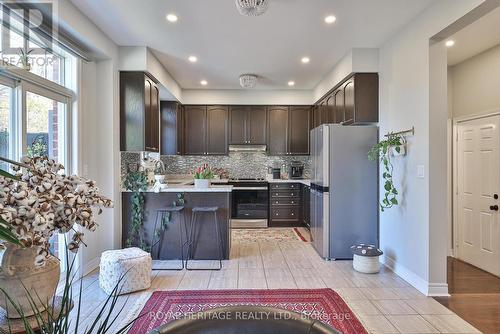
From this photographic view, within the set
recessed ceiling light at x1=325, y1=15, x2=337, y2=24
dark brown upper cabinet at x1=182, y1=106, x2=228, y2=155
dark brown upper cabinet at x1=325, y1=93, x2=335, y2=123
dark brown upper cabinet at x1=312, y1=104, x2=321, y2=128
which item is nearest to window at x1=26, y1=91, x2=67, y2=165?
recessed ceiling light at x1=325, y1=15, x2=337, y2=24

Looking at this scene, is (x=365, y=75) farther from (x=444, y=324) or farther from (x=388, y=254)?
(x=444, y=324)

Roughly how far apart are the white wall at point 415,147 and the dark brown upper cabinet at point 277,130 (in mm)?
2846

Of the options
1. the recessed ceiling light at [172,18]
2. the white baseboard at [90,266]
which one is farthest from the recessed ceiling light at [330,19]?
the white baseboard at [90,266]

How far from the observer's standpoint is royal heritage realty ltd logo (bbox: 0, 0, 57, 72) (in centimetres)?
256

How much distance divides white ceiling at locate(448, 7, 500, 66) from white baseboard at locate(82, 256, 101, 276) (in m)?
4.97

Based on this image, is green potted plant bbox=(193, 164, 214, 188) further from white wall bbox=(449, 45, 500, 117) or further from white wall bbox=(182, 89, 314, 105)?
white wall bbox=(449, 45, 500, 117)

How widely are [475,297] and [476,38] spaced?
2.88m

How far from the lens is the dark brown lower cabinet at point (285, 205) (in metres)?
6.36

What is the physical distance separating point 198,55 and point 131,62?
36.4 inches

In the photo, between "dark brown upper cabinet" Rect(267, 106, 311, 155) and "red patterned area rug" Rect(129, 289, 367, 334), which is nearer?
"red patterned area rug" Rect(129, 289, 367, 334)

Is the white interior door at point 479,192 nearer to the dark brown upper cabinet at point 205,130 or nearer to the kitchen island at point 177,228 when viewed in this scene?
the kitchen island at point 177,228

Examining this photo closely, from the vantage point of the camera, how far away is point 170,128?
245 inches

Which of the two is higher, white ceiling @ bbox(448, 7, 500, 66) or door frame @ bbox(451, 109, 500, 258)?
white ceiling @ bbox(448, 7, 500, 66)

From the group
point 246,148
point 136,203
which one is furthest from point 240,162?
point 136,203
